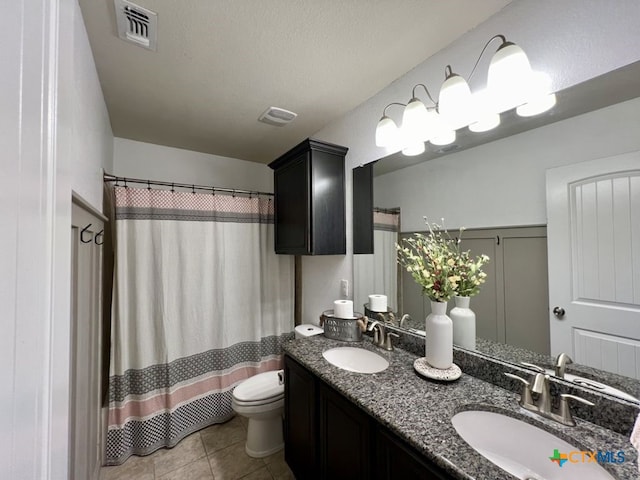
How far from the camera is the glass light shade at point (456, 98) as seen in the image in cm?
116

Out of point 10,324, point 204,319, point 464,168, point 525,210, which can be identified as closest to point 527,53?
point 464,168

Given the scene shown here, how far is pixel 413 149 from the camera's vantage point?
59.0 inches

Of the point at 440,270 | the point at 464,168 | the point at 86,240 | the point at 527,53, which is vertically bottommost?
the point at 440,270

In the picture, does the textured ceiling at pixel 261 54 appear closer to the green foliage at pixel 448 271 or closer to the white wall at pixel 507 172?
the white wall at pixel 507 172

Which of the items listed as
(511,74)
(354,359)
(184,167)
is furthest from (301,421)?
(184,167)

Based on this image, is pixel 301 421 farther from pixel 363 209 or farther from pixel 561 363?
pixel 363 209

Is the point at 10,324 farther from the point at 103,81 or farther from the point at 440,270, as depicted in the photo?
the point at 103,81

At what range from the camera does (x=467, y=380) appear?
1132 mm

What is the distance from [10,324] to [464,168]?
1533 millimetres

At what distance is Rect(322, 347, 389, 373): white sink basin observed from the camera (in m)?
1.45

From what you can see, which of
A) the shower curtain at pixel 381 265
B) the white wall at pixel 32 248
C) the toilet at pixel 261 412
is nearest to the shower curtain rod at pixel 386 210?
the shower curtain at pixel 381 265

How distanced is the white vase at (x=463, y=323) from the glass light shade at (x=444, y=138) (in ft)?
2.55

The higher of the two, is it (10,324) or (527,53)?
(527,53)

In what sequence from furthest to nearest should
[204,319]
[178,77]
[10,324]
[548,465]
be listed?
[204,319] < [178,77] < [548,465] < [10,324]
